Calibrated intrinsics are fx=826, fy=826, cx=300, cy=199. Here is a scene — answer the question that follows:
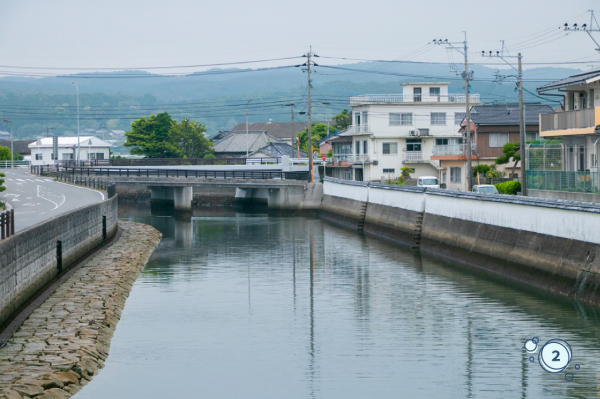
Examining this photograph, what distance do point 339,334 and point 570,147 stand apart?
93.7 ft

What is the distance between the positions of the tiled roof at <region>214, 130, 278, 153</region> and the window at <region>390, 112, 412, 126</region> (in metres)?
47.4

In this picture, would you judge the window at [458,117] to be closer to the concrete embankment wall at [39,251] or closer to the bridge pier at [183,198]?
the bridge pier at [183,198]

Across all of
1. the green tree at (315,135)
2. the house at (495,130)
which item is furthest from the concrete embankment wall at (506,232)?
the green tree at (315,135)

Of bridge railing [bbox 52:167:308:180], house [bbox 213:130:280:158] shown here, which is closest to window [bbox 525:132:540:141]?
bridge railing [bbox 52:167:308:180]

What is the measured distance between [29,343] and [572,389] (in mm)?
13834

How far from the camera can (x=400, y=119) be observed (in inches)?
3457

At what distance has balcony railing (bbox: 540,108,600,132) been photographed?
4447 cm

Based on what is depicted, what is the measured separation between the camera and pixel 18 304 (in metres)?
25.9

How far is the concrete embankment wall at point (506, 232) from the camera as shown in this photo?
27.2 m

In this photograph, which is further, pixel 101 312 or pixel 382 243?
pixel 382 243

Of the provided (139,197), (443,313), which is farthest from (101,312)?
(139,197)

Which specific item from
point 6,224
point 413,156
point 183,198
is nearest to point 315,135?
point 413,156

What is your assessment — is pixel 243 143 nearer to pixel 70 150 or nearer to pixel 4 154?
pixel 70 150

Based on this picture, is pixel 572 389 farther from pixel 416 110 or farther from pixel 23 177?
pixel 23 177
